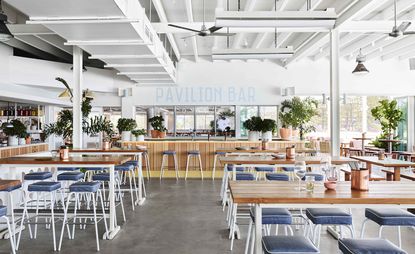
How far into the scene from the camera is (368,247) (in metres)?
2.04

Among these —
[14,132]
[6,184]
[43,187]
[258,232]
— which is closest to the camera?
[258,232]

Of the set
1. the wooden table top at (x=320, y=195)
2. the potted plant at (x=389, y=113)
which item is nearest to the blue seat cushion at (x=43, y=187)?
the wooden table top at (x=320, y=195)

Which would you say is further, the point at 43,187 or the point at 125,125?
the point at 125,125

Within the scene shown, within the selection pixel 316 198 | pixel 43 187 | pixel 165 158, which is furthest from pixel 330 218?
pixel 165 158

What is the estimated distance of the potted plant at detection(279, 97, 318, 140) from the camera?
1027 centimetres

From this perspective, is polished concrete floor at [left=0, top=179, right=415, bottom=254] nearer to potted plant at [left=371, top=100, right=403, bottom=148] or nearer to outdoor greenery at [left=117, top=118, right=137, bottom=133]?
outdoor greenery at [left=117, top=118, right=137, bottom=133]

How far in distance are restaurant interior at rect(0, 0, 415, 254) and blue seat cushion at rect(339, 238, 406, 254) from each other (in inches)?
0.7

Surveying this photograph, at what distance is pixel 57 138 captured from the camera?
445 inches

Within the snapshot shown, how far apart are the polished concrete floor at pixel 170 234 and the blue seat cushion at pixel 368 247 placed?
63.5 inches

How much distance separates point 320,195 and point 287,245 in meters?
0.51

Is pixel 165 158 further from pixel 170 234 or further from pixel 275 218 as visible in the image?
pixel 275 218

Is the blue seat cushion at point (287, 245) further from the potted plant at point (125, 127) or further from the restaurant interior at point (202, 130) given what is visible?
the potted plant at point (125, 127)

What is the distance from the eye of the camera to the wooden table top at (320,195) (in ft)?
7.55

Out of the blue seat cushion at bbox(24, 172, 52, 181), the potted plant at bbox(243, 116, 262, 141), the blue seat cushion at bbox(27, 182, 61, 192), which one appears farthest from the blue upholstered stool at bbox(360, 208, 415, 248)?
the potted plant at bbox(243, 116, 262, 141)
